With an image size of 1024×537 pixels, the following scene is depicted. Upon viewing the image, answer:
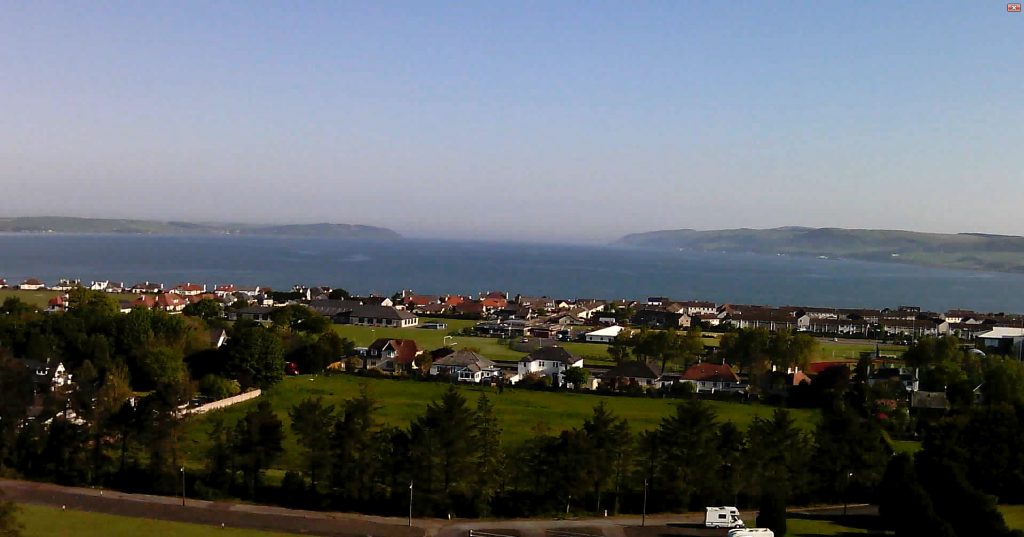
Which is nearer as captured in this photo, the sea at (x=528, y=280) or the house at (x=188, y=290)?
the house at (x=188, y=290)

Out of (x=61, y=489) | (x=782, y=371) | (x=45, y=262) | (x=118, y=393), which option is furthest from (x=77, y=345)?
(x=45, y=262)

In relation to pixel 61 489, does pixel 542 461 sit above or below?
above

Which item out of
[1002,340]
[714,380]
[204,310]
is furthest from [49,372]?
[1002,340]

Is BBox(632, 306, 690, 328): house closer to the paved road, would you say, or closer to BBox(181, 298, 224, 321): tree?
BBox(181, 298, 224, 321): tree

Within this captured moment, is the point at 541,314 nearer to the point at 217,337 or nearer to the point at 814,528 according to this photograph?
the point at 217,337

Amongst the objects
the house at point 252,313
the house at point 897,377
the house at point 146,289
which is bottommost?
the house at point 146,289

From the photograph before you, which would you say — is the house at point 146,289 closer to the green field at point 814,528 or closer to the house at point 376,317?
the house at point 376,317

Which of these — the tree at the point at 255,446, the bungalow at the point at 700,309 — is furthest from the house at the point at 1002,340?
the tree at the point at 255,446

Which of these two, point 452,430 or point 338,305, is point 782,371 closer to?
point 452,430
